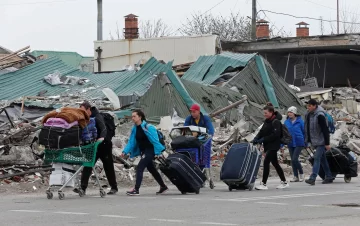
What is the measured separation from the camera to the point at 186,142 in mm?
16531

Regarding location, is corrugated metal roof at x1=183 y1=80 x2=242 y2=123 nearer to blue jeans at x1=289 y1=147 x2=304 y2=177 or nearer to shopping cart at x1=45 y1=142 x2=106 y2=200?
blue jeans at x1=289 y1=147 x2=304 y2=177

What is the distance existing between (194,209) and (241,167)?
3556mm

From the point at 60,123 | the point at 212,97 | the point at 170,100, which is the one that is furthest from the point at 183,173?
the point at 212,97

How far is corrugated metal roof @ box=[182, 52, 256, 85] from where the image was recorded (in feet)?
102

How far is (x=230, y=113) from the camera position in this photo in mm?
27609

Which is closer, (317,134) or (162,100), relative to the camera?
(317,134)

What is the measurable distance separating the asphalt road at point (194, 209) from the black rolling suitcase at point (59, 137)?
3.26 feet

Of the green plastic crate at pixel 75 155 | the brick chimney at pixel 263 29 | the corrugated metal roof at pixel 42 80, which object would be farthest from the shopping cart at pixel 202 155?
the brick chimney at pixel 263 29

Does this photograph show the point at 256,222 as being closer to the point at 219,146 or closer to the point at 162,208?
the point at 162,208

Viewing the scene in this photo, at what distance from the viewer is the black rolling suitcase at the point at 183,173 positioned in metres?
15.8

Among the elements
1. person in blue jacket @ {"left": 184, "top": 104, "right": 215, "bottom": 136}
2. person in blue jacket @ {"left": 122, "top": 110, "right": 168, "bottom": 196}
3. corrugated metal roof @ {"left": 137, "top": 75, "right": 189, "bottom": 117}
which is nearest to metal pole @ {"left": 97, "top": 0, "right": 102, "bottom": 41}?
corrugated metal roof @ {"left": 137, "top": 75, "right": 189, "bottom": 117}

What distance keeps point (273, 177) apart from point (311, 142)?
348 cm

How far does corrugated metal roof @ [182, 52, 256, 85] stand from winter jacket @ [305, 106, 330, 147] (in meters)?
12.5

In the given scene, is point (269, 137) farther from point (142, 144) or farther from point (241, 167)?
point (142, 144)
